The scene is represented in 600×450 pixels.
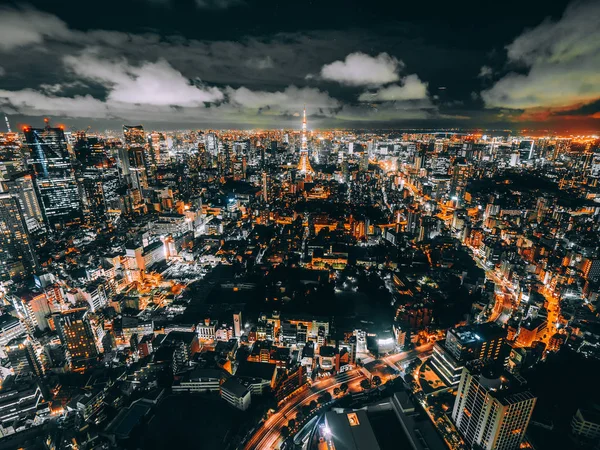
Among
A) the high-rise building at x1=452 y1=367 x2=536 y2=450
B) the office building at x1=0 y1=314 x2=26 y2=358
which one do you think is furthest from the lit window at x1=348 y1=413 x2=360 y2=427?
the office building at x1=0 y1=314 x2=26 y2=358

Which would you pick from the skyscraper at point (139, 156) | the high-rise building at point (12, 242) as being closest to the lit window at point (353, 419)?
the high-rise building at point (12, 242)

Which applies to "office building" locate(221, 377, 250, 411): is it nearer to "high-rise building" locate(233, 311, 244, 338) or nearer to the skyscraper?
"high-rise building" locate(233, 311, 244, 338)

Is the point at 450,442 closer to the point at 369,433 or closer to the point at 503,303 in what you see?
the point at 369,433

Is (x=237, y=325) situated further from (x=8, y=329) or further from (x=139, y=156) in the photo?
(x=139, y=156)

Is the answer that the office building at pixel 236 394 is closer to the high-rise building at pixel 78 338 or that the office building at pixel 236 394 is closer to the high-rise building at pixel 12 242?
the high-rise building at pixel 78 338

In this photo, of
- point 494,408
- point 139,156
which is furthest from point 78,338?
point 139,156
